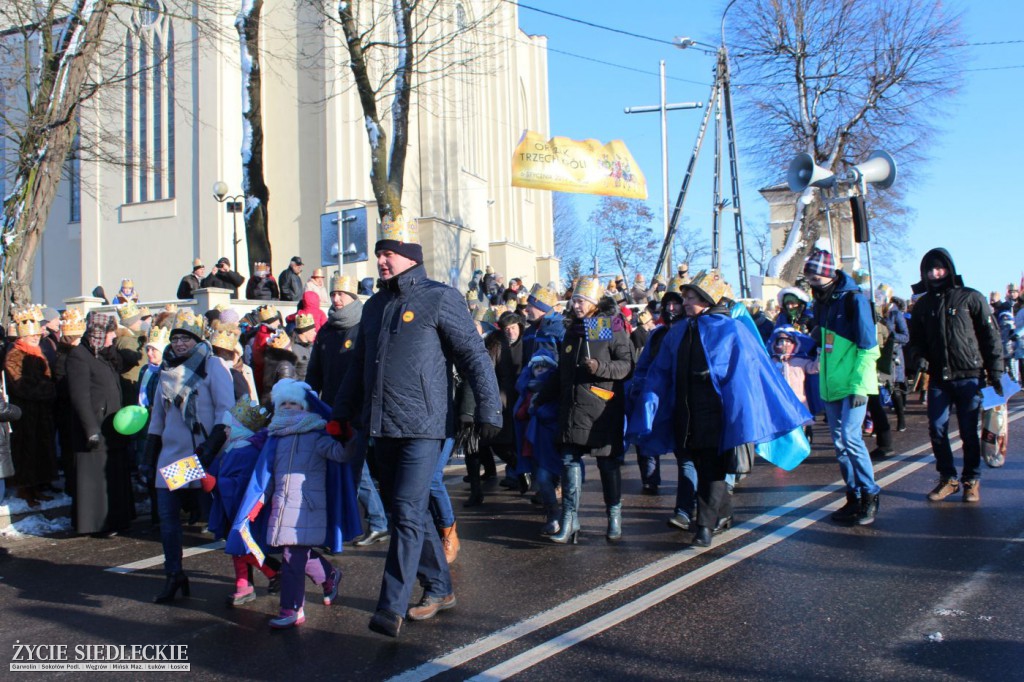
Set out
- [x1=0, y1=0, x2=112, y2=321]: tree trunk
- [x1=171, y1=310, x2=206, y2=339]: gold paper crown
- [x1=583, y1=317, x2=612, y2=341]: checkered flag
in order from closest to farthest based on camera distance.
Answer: [x1=171, y1=310, x2=206, y2=339]: gold paper crown → [x1=583, y1=317, x2=612, y2=341]: checkered flag → [x1=0, y1=0, x2=112, y2=321]: tree trunk

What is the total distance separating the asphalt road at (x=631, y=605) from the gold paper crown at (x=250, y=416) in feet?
3.51

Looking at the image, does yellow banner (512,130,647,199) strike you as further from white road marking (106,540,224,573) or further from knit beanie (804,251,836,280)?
white road marking (106,540,224,573)

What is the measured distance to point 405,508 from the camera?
496 cm

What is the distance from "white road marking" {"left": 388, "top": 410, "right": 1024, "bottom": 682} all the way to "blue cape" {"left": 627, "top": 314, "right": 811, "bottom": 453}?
30.3 inches

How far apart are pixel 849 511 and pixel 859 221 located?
5968 mm

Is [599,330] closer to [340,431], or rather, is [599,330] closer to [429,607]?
[340,431]

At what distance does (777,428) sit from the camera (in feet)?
21.4

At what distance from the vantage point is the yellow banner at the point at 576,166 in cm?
2652

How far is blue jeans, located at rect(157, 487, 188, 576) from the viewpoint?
232 inches

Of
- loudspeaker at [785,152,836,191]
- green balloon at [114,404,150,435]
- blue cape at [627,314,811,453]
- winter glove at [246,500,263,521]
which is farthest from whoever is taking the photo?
loudspeaker at [785,152,836,191]

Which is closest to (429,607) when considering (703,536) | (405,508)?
(405,508)

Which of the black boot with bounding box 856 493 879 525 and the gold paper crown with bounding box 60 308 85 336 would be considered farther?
the gold paper crown with bounding box 60 308 85 336

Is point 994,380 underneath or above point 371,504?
above

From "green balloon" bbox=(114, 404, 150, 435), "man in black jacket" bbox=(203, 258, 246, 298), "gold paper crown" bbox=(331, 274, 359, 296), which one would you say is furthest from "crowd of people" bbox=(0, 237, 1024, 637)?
"man in black jacket" bbox=(203, 258, 246, 298)
